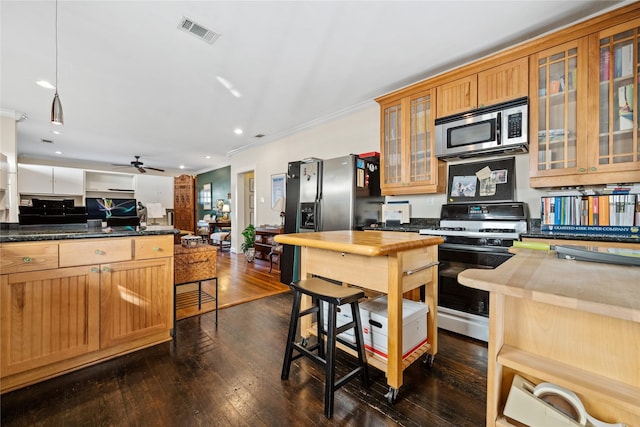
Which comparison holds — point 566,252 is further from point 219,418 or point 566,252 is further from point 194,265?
point 194,265

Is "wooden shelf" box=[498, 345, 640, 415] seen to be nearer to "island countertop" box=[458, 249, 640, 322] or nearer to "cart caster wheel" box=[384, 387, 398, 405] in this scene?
"island countertop" box=[458, 249, 640, 322]

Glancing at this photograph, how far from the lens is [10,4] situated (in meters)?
1.88

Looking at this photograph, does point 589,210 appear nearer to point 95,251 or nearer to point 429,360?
point 429,360

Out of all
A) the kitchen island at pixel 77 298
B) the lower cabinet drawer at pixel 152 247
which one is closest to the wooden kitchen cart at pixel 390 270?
the lower cabinet drawer at pixel 152 247

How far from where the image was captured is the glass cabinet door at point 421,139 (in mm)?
2900

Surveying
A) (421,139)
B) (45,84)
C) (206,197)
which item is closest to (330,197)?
(421,139)

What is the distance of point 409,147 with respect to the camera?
3043mm

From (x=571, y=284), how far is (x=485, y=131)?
2.19m

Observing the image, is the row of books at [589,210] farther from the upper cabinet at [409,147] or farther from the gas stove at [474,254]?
the upper cabinet at [409,147]

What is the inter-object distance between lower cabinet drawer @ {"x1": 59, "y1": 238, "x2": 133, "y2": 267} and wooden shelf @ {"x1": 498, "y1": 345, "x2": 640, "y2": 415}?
2.28 metres

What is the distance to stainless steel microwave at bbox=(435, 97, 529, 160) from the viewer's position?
2.29 meters

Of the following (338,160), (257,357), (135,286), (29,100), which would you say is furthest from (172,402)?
→ (29,100)

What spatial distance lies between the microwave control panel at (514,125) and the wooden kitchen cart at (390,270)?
1.33 meters

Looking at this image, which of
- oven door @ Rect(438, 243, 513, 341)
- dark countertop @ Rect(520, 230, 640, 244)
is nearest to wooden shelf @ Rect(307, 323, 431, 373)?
oven door @ Rect(438, 243, 513, 341)
